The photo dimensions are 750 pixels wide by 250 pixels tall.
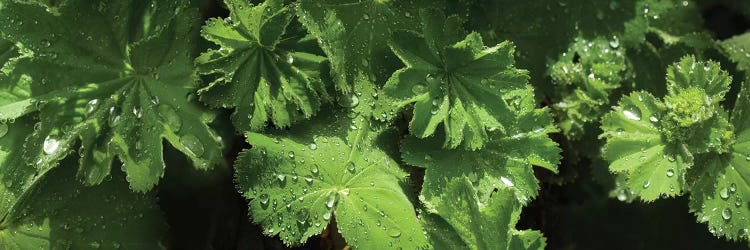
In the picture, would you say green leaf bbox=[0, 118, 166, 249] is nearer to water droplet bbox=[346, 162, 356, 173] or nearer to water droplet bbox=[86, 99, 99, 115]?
water droplet bbox=[86, 99, 99, 115]

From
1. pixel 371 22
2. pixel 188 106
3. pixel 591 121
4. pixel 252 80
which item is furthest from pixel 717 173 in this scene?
pixel 188 106

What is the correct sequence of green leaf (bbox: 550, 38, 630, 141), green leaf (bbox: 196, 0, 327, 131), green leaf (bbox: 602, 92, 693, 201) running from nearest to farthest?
green leaf (bbox: 196, 0, 327, 131) < green leaf (bbox: 602, 92, 693, 201) < green leaf (bbox: 550, 38, 630, 141)

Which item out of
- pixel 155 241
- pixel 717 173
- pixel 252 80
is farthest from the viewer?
pixel 155 241

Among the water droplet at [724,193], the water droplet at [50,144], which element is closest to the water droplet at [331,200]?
the water droplet at [50,144]

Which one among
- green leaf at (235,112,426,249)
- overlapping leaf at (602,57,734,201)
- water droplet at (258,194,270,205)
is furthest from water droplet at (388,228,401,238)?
overlapping leaf at (602,57,734,201)

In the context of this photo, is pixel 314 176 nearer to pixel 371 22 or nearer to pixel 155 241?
pixel 371 22

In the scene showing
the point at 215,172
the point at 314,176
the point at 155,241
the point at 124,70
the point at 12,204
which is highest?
the point at 124,70
